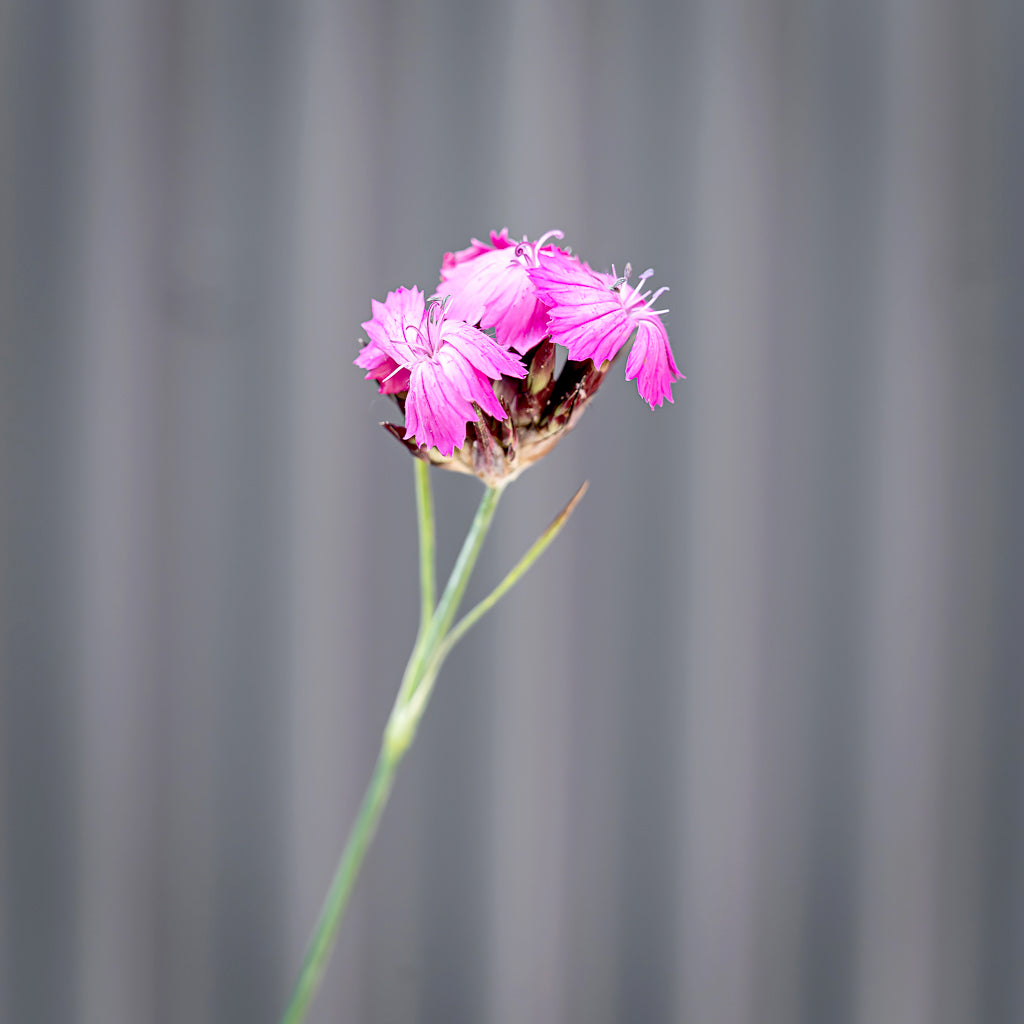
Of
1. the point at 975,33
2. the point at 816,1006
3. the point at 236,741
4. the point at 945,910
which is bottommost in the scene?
the point at 816,1006

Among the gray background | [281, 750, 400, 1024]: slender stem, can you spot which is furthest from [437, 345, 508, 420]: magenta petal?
the gray background

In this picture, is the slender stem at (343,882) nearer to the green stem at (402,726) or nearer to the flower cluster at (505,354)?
the green stem at (402,726)

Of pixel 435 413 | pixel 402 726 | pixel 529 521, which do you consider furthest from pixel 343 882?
pixel 529 521

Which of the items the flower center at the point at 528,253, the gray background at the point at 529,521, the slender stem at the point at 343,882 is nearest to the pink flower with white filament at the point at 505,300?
the flower center at the point at 528,253

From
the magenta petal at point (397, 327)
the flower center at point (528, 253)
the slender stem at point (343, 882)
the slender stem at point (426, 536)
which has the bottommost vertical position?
the slender stem at point (343, 882)

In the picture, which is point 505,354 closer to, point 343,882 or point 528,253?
point 528,253

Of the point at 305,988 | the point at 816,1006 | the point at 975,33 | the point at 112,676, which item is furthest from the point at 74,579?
the point at 975,33

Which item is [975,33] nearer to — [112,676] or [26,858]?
[112,676]

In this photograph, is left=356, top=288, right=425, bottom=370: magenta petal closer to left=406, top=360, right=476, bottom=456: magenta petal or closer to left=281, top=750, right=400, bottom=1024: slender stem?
left=406, top=360, right=476, bottom=456: magenta petal
